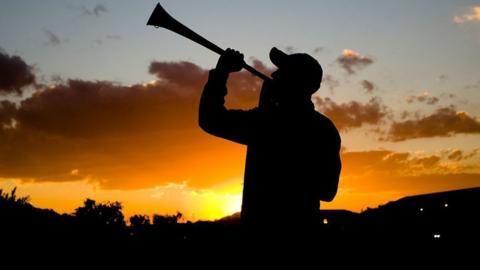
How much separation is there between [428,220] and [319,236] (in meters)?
7.47

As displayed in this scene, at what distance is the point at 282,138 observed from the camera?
8.71 feet

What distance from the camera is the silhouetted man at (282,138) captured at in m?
2.51

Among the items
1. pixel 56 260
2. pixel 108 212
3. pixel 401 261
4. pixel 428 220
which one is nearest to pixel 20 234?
pixel 56 260

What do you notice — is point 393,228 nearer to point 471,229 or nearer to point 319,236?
point 471,229

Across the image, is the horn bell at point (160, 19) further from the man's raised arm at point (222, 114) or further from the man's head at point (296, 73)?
the man's head at point (296, 73)

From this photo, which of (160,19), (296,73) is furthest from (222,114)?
(160,19)

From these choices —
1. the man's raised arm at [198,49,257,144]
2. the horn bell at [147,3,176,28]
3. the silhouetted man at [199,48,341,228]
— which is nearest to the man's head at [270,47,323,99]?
the silhouetted man at [199,48,341,228]

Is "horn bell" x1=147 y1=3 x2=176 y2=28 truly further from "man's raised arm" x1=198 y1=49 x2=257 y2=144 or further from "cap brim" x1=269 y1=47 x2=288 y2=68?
"cap brim" x1=269 y1=47 x2=288 y2=68

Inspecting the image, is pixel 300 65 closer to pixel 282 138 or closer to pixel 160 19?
pixel 282 138

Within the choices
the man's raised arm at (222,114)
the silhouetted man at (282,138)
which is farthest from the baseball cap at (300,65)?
the man's raised arm at (222,114)

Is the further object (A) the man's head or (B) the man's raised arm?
(A) the man's head

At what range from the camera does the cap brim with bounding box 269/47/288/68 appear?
2938 mm

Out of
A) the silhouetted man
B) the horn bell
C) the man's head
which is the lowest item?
the silhouetted man

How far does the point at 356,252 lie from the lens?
8.44 metres
